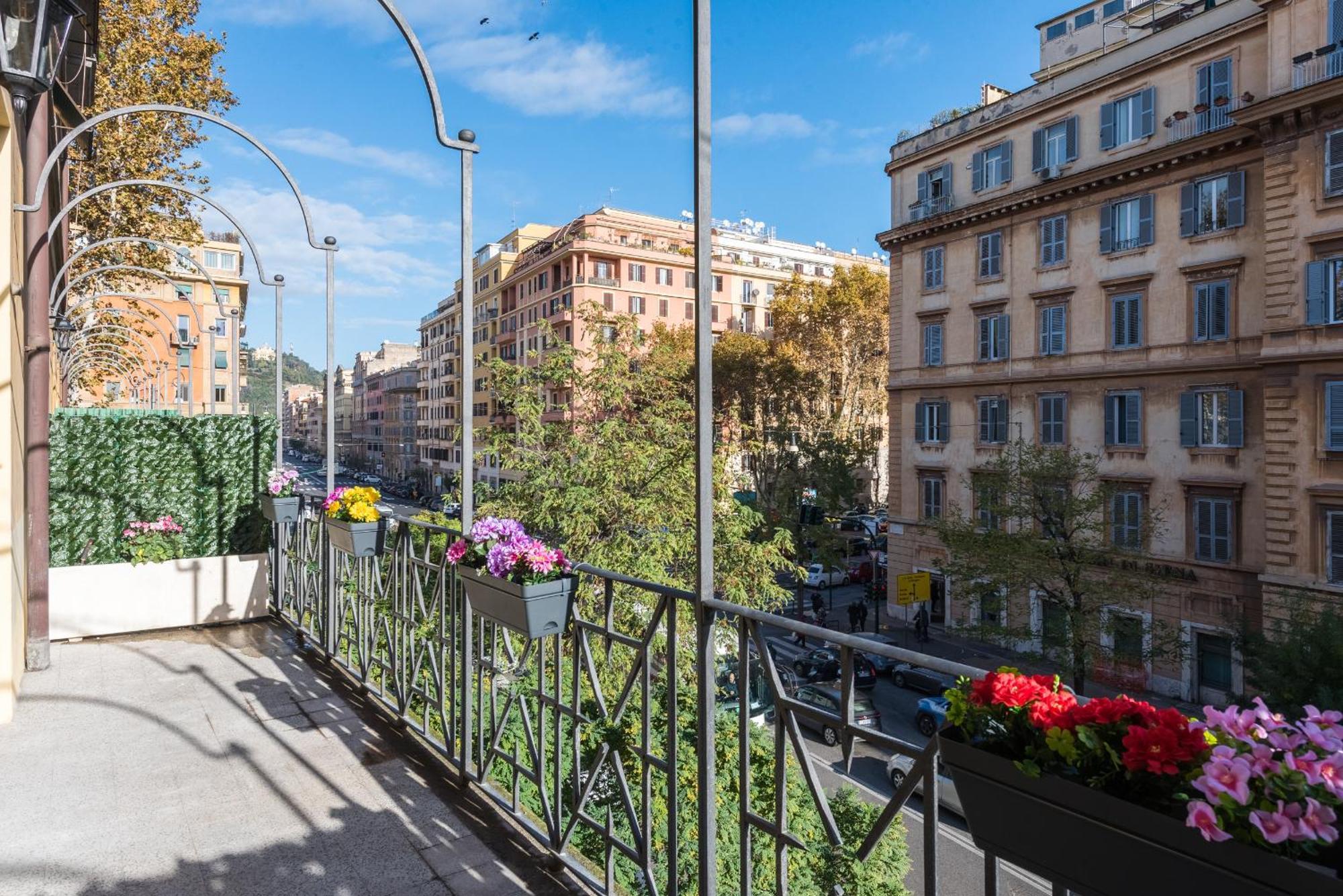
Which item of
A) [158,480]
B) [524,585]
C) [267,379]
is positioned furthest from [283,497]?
[267,379]

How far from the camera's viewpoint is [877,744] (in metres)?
2.04

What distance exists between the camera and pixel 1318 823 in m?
1.14

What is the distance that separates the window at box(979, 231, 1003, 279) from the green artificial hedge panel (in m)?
21.3

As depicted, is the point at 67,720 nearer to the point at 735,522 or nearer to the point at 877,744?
the point at 877,744

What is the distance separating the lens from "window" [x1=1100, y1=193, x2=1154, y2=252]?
20.6 meters

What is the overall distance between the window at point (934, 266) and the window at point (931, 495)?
627cm

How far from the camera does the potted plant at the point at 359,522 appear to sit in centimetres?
559

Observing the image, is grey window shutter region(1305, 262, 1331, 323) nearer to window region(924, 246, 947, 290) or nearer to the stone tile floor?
window region(924, 246, 947, 290)

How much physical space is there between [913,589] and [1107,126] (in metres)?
13.9

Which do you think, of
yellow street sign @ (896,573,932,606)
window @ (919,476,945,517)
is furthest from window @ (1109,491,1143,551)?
window @ (919,476,945,517)

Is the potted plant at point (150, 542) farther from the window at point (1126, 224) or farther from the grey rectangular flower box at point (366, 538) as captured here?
the window at point (1126, 224)

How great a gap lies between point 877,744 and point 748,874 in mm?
945

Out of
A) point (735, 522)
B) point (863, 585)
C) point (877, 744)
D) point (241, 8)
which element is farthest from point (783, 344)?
point (877, 744)

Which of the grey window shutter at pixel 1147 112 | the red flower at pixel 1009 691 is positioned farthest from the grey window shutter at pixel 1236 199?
the red flower at pixel 1009 691
